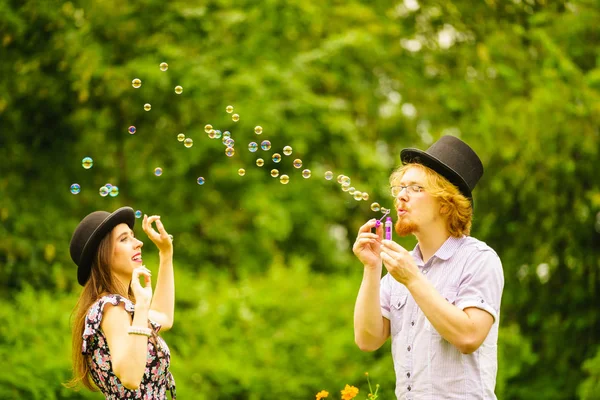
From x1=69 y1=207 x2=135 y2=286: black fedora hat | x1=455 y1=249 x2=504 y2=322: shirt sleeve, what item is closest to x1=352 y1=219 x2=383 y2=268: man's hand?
x1=455 y1=249 x2=504 y2=322: shirt sleeve

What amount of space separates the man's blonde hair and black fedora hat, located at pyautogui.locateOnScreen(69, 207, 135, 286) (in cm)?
130

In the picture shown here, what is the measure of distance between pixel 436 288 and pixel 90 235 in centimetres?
148

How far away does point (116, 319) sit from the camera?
3.49 metres

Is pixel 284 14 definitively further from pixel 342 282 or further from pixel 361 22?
pixel 342 282

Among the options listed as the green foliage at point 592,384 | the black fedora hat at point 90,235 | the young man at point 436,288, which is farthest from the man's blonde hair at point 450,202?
the green foliage at point 592,384

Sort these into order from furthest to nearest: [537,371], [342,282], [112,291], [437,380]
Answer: [537,371] < [342,282] < [112,291] < [437,380]

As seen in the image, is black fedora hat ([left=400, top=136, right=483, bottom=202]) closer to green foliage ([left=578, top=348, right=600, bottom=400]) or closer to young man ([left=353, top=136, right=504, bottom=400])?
young man ([left=353, top=136, right=504, bottom=400])

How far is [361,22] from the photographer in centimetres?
1025

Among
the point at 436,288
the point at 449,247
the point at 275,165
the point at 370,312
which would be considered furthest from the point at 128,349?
the point at 275,165

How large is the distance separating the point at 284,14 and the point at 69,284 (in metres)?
3.61

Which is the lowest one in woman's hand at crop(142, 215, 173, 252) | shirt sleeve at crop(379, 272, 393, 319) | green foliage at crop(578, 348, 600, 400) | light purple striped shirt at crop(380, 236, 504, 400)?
green foliage at crop(578, 348, 600, 400)

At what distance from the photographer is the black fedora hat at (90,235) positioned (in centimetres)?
372

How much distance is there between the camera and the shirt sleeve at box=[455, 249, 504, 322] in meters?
3.21

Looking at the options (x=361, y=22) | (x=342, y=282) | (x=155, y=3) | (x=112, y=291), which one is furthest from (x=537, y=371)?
(x=112, y=291)
